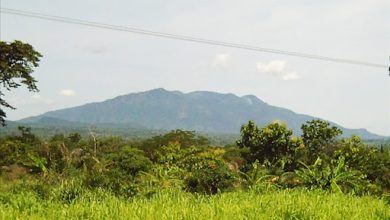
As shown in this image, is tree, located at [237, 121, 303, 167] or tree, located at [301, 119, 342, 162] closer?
tree, located at [237, 121, 303, 167]

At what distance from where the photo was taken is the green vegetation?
10930 millimetres

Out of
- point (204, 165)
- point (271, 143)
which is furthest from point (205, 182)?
point (271, 143)

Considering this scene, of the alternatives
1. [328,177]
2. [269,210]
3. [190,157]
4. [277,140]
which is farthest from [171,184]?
[277,140]

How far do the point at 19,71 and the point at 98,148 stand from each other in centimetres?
784

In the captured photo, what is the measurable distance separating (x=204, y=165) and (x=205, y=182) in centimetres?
212

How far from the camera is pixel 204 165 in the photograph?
2025cm

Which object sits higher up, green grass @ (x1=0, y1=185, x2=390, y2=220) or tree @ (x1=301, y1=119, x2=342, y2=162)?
tree @ (x1=301, y1=119, x2=342, y2=162)

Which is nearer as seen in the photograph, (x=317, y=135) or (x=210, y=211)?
(x=210, y=211)

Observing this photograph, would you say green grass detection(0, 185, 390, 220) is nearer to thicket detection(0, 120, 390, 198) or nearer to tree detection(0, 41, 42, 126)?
thicket detection(0, 120, 390, 198)

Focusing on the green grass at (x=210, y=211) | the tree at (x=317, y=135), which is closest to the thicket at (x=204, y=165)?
the tree at (x=317, y=135)

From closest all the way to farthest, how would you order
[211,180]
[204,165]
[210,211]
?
[210,211] → [211,180] → [204,165]

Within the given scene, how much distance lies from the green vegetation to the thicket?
1.9 inches

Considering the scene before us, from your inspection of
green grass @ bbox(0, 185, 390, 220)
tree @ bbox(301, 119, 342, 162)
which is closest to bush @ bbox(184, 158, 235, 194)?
green grass @ bbox(0, 185, 390, 220)

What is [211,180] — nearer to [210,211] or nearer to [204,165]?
[204,165]
